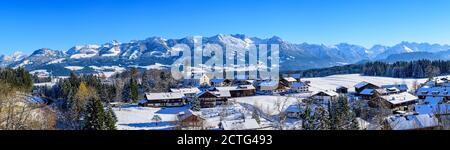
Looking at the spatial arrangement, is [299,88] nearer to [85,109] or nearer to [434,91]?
[434,91]

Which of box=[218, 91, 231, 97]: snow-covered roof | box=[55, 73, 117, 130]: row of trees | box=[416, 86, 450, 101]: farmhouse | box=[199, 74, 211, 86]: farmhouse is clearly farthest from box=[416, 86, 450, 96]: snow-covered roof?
box=[55, 73, 117, 130]: row of trees

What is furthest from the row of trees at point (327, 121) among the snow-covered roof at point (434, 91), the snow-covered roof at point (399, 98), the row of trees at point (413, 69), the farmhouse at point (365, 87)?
the row of trees at point (413, 69)

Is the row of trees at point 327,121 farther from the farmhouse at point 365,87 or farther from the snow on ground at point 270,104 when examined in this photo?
the farmhouse at point 365,87

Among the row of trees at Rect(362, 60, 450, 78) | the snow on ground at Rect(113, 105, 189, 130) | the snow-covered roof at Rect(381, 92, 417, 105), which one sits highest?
the row of trees at Rect(362, 60, 450, 78)

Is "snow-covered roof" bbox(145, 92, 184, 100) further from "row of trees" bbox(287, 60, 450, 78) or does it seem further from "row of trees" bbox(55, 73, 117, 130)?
"row of trees" bbox(287, 60, 450, 78)

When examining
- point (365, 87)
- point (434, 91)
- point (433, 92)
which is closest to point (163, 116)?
point (365, 87)

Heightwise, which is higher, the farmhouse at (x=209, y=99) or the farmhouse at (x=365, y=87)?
the farmhouse at (x=365, y=87)

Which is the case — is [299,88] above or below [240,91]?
above

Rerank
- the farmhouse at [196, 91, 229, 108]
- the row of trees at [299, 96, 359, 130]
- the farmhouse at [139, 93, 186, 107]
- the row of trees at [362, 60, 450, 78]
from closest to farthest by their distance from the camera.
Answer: the row of trees at [299, 96, 359, 130], the farmhouse at [196, 91, 229, 108], the farmhouse at [139, 93, 186, 107], the row of trees at [362, 60, 450, 78]

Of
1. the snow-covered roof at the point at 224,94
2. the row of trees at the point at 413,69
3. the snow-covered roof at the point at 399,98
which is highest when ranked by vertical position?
the row of trees at the point at 413,69

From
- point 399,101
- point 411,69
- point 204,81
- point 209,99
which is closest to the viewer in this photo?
point 399,101
